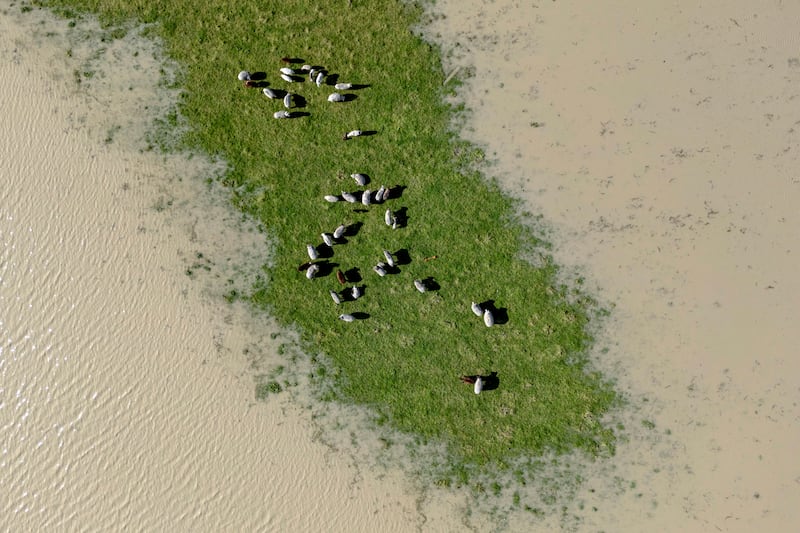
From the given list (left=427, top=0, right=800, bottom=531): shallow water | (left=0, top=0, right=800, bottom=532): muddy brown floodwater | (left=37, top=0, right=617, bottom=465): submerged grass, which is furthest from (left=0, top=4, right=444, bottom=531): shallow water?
(left=427, top=0, right=800, bottom=531): shallow water

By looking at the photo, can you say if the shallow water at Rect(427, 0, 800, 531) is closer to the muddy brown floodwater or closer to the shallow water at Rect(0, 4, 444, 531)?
the muddy brown floodwater

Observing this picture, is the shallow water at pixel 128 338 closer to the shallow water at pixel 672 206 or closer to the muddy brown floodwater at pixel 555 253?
the muddy brown floodwater at pixel 555 253

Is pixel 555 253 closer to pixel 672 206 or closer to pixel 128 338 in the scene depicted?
pixel 672 206

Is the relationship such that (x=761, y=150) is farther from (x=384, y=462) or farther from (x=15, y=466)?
(x=15, y=466)

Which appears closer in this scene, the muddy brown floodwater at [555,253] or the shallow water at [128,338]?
the muddy brown floodwater at [555,253]

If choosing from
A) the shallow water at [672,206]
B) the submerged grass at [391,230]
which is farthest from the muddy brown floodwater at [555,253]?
the submerged grass at [391,230]

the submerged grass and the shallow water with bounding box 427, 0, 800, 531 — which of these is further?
the submerged grass
